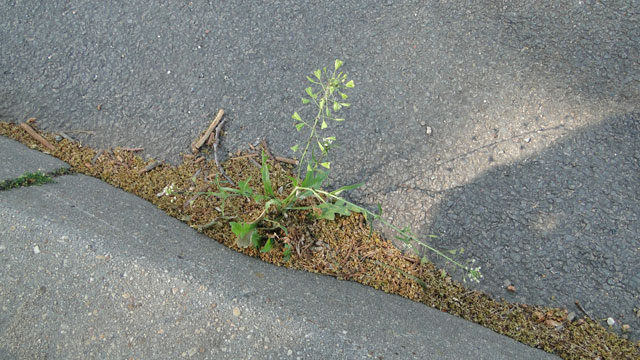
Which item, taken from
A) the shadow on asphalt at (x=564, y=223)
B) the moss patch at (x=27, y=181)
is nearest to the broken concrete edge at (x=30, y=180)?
the moss patch at (x=27, y=181)

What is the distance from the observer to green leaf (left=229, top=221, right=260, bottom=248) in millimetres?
1733

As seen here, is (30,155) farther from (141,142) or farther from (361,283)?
(361,283)

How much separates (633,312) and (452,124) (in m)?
1.13

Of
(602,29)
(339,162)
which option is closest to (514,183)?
(339,162)

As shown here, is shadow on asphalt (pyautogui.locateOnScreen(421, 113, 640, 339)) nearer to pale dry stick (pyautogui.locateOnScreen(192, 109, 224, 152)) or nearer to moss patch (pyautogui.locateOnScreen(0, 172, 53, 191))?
pale dry stick (pyautogui.locateOnScreen(192, 109, 224, 152))

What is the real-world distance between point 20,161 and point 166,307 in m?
1.09

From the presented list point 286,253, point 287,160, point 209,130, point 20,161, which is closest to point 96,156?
point 20,161

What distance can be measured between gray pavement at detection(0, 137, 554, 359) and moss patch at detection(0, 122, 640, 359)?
0.11 meters

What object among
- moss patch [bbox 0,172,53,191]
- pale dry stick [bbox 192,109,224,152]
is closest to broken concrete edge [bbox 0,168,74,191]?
moss patch [bbox 0,172,53,191]

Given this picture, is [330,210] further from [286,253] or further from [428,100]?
[428,100]

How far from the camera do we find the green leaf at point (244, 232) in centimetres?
173

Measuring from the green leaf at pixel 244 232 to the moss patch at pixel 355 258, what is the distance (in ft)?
0.27

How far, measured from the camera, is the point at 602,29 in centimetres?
229

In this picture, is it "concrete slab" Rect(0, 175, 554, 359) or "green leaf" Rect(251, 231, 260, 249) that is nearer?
"concrete slab" Rect(0, 175, 554, 359)
